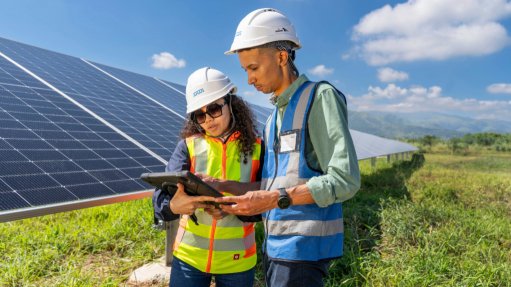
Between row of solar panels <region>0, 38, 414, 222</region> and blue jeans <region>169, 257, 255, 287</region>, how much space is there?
156 cm

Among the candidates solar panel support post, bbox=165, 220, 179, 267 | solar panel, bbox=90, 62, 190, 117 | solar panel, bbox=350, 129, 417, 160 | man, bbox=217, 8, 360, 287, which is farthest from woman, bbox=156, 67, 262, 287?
solar panel, bbox=350, 129, 417, 160

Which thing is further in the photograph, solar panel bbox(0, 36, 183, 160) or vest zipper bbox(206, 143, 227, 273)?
solar panel bbox(0, 36, 183, 160)

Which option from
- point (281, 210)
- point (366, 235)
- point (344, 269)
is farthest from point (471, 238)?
point (281, 210)

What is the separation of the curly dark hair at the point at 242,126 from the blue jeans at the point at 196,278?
0.76 meters

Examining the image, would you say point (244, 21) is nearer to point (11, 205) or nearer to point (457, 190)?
point (11, 205)

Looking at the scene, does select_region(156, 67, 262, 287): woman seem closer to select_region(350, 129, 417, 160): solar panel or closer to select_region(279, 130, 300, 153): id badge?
select_region(279, 130, 300, 153): id badge

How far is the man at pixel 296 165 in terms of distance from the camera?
1.66 meters

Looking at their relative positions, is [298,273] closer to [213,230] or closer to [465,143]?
[213,230]

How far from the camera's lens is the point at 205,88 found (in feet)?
7.69

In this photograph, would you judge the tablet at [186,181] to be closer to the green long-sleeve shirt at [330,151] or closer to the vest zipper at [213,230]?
the vest zipper at [213,230]

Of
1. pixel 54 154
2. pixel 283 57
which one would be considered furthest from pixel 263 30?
pixel 54 154

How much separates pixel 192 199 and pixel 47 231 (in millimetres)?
4995

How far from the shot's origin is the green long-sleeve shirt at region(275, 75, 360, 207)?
5.31 feet

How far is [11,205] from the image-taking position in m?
3.00
